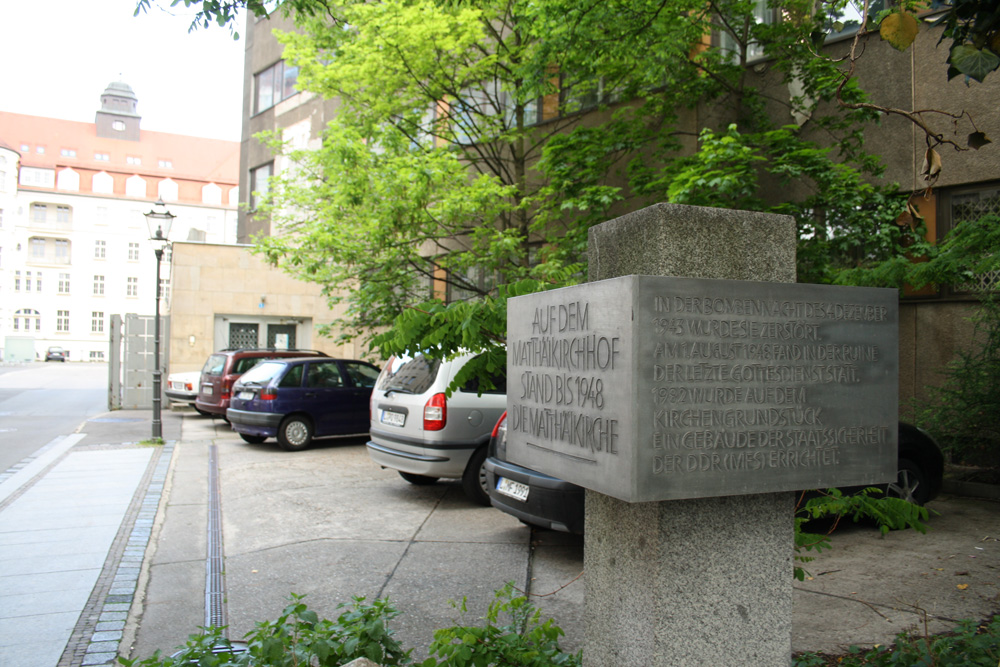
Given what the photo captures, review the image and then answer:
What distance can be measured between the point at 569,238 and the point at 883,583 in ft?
20.8

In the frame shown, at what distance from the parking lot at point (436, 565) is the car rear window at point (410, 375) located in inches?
50.9

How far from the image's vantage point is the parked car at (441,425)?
8523 millimetres

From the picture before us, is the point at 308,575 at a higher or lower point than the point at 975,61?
lower

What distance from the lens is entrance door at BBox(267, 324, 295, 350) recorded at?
26250mm

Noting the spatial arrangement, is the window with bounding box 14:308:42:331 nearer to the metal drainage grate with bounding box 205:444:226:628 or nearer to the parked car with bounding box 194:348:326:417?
the parked car with bounding box 194:348:326:417

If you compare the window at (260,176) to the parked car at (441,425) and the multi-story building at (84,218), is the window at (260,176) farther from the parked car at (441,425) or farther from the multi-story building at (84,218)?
the multi-story building at (84,218)

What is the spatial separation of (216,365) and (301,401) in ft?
15.5

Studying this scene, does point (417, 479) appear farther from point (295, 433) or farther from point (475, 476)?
point (295, 433)

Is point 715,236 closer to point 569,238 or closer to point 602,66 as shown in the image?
point 569,238

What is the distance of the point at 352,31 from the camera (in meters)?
14.5

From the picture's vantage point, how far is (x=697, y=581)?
2.72 m

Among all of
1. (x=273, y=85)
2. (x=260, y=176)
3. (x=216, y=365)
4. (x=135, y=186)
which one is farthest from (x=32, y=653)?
(x=135, y=186)

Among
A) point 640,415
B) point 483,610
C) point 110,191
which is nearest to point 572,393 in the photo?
point 640,415

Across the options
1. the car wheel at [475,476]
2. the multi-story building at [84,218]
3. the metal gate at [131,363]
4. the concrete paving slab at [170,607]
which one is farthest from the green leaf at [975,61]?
the multi-story building at [84,218]
